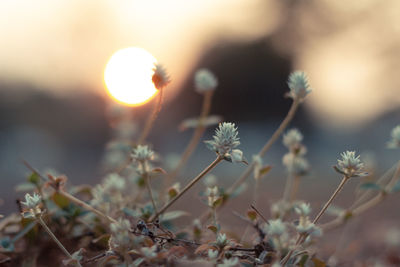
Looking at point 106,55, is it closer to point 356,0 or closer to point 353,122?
point 356,0

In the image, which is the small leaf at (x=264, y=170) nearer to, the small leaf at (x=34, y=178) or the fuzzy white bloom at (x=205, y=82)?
the fuzzy white bloom at (x=205, y=82)

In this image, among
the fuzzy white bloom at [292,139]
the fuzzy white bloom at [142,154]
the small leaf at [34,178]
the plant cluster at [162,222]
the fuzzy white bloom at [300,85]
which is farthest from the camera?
the fuzzy white bloom at [292,139]

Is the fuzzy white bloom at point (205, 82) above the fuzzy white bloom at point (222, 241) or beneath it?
above

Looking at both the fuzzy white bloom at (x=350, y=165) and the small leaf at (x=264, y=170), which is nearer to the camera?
the fuzzy white bloom at (x=350, y=165)

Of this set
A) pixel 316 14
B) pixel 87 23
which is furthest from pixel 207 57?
pixel 87 23

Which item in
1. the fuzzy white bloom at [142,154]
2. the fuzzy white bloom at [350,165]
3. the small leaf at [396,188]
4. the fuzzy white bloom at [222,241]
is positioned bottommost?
the fuzzy white bloom at [222,241]

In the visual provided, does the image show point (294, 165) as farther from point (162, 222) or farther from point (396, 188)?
point (162, 222)

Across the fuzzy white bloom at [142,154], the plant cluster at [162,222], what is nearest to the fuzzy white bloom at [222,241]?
the plant cluster at [162,222]
